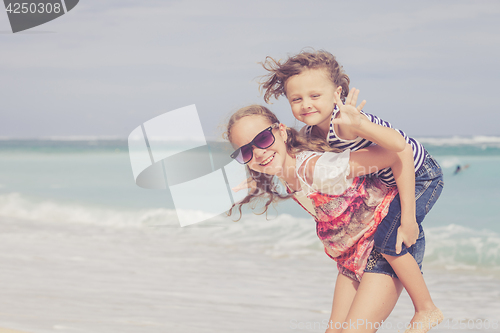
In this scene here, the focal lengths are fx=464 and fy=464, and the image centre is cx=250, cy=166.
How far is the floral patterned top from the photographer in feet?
6.91

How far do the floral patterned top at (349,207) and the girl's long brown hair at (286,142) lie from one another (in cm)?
8

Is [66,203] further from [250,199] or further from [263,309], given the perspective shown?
[250,199]

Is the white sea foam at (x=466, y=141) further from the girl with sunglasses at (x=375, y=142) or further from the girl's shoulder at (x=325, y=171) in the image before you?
the girl's shoulder at (x=325, y=171)

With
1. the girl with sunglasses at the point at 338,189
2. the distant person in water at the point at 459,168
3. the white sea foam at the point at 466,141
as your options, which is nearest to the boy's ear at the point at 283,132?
the girl with sunglasses at the point at 338,189

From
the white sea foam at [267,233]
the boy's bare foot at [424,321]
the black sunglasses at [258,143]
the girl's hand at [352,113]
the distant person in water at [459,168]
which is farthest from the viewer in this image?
the distant person in water at [459,168]

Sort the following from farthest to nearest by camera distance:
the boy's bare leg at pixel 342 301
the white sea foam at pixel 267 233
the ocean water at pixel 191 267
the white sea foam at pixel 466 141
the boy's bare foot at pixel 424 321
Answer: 1. the white sea foam at pixel 466 141
2. the white sea foam at pixel 267 233
3. the ocean water at pixel 191 267
4. the boy's bare leg at pixel 342 301
5. the boy's bare foot at pixel 424 321

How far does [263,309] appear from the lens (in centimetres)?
443

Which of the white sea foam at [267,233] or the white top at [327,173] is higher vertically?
the white top at [327,173]

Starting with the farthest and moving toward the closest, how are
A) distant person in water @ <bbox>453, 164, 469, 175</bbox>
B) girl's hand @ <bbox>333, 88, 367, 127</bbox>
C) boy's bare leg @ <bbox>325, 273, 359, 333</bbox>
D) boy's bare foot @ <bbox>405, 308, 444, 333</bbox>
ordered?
distant person in water @ <bbox>453, 164, 469, 175</bbox> < boy's bare leg @ <bbox>325, 273, 359, 333</bbox> < boy's bare foot @ <bbox>405, 308, 444, 333</bbox> < girl's hand @ <bbox>333, 88, 367, 127</bbox>

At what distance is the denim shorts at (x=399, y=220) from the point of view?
206cm

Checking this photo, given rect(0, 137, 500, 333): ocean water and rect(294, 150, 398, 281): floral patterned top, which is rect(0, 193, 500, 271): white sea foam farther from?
rect(294, 150, 398, 281): floral patterned top

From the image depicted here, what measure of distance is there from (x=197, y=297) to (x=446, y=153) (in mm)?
16725

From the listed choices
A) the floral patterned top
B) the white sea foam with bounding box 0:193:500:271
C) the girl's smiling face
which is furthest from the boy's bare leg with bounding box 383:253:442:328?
the white sea foam with bounding box 0:193:500:271

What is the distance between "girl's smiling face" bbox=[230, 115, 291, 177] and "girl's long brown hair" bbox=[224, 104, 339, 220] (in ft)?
0.09
